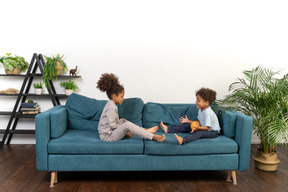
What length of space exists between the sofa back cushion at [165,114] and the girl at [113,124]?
313 millimetres

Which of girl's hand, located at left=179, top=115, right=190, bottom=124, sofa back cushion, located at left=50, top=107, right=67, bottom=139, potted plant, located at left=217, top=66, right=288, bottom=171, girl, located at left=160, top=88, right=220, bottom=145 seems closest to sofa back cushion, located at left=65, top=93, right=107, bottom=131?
sofa back cushion, located at left=50, top=107, right=67, bottom=139

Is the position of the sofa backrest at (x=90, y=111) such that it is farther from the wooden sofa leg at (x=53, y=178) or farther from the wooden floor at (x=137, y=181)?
the wooden sofa leg at (x=53, y=178)

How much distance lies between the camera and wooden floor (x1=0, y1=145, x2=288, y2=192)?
265 centimetres

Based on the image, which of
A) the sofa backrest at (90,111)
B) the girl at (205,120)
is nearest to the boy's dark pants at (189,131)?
the girl at (205,120)

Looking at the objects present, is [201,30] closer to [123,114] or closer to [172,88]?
[172,88]

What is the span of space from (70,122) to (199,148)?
1.55 metres

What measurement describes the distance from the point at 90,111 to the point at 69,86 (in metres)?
0.79

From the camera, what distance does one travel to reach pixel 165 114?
11.3ft

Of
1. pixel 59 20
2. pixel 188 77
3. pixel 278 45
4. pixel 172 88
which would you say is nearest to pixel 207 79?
pixel 188 77

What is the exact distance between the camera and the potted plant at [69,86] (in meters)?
3.97

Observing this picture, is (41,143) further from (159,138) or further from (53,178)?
(159,138)

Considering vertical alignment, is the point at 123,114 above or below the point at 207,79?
below

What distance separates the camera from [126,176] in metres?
2.98

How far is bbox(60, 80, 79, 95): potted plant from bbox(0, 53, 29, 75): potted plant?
64cm
